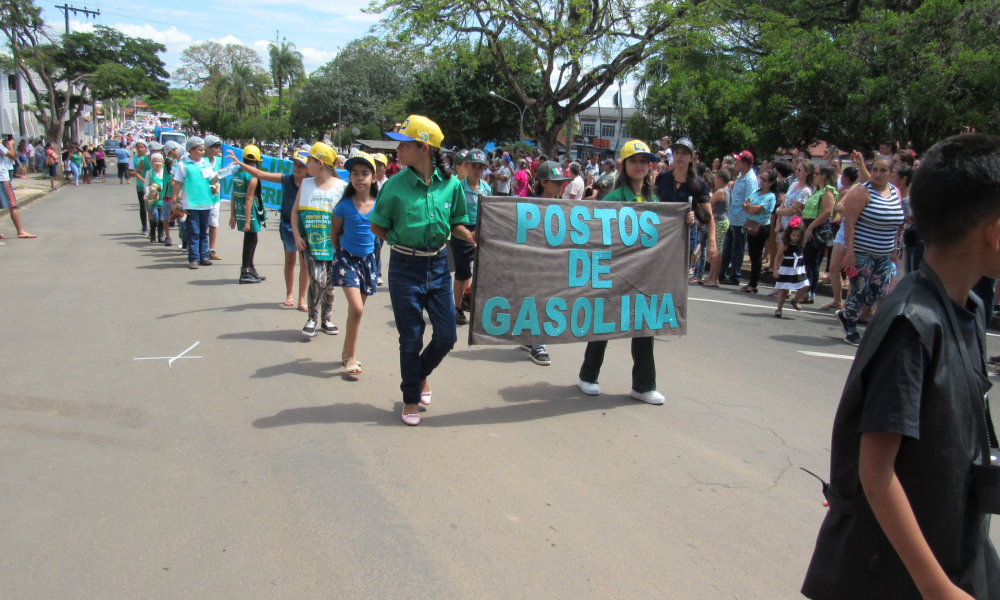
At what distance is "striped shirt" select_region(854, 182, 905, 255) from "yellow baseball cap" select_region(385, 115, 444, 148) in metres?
4.53

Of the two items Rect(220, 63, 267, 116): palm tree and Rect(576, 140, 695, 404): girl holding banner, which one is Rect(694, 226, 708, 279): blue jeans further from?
Rect(220, 63, 267, 116): palm tree

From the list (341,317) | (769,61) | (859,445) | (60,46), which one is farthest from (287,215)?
(60,46)

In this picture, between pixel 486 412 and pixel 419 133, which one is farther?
pixel 486 412

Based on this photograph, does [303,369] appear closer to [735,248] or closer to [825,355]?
[825,355]

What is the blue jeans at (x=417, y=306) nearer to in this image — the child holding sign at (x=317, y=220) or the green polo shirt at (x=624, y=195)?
the green polo shirt at (x=624, y=195)

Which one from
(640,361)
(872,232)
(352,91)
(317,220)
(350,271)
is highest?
(352,91)

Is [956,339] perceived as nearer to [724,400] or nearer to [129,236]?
[724,400]

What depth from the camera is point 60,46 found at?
40.1m

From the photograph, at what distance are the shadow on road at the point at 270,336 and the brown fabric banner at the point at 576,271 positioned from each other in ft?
9.03

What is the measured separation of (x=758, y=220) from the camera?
34.9 ft

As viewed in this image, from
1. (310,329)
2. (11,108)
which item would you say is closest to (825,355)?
(310,329)

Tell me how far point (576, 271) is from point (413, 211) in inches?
49.3

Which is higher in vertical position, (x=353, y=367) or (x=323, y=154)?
(x=323, y=154)

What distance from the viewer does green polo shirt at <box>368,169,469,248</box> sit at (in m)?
4.47
